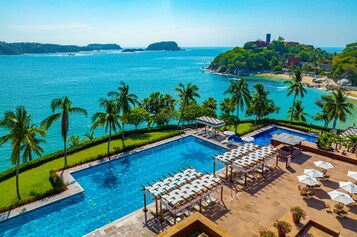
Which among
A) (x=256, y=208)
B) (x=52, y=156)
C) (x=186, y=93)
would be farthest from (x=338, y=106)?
(x=52, y=156)

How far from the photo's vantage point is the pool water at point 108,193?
789 inches

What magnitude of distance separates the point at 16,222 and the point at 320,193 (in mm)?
26827

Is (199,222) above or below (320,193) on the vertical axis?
above

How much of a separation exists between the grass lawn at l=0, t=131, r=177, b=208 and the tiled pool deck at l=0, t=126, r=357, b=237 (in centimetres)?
191

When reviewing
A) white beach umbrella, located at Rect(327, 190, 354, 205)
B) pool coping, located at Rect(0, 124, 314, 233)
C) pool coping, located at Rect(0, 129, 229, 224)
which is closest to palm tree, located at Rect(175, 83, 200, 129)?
pool coping, located at Rect(0, 124, 314, 233)

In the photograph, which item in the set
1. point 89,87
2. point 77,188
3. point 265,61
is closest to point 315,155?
point 77,188

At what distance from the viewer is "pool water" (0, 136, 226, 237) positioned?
789 inches

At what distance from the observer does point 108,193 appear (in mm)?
24828

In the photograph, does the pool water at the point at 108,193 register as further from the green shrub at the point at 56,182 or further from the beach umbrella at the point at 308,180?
the beach umbrella at the point at 308,180

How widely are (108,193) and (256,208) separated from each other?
14293mm

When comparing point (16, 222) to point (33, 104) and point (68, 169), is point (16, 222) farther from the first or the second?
point (33, 104)

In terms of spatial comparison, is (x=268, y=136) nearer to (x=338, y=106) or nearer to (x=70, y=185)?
(x=338, y=106)

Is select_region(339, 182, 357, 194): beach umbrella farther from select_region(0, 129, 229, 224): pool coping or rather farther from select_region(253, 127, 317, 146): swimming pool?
select_region(253, 127, 317, 146): swimming pool

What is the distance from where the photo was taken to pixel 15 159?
72.3ft
